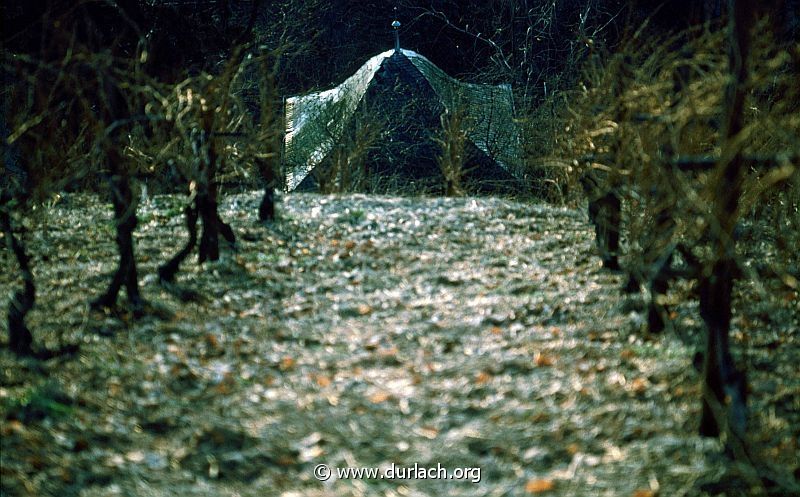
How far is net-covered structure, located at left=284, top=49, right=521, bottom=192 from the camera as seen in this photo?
583 inches

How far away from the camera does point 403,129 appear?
602 inches

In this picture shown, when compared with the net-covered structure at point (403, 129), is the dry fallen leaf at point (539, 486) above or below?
below

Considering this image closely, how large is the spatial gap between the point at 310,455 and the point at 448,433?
69 cm

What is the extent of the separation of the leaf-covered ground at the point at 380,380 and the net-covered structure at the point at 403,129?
21.1 ft

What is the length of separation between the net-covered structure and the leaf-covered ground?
21.1 feet

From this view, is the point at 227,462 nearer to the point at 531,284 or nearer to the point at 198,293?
the point at 198,293

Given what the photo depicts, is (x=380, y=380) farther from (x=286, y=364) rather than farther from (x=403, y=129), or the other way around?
(x=403, y=129)

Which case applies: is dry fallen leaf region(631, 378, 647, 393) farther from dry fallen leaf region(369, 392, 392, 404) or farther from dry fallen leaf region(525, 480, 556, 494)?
dry fallen leaf region(369, 392, 392, 404)

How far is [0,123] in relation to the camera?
15.1 metres

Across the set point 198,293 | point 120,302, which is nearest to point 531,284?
point 198,293

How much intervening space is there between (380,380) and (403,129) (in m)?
10.4

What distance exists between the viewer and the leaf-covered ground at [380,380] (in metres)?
4.11

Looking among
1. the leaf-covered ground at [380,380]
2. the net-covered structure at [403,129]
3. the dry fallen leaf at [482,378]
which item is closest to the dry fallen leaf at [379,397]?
the leaf-covered ground at [380,380]

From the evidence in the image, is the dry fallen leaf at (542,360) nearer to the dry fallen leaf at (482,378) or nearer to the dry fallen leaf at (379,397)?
the dry fallen leaf at (482,378)
